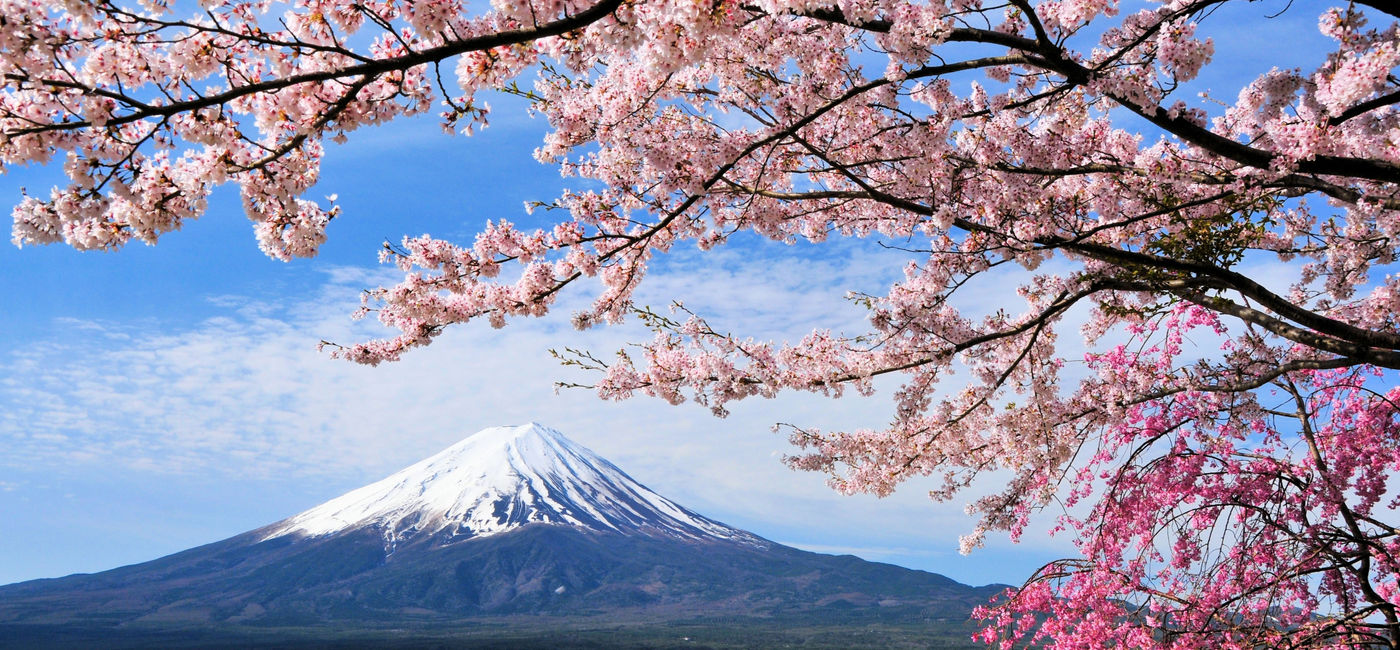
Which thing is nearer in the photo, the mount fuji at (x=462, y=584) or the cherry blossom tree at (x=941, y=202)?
the cherry blossom tree at (x=941, y=202)

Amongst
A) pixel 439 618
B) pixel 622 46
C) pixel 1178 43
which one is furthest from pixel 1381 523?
pixel 439 618

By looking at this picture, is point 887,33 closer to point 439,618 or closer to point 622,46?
point 622,46

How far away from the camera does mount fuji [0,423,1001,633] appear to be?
5901 inches

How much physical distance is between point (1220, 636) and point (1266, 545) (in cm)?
99

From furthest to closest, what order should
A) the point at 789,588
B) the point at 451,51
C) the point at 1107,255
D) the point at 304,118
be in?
the point at 789,588, the point at 1107,255, the point at 304,118, the point at 451,51

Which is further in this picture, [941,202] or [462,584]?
[462,584]

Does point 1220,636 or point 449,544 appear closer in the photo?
point 1220,636

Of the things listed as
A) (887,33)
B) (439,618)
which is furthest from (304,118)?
(439,618)

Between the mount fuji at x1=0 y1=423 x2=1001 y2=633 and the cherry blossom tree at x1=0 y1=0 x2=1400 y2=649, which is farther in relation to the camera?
the mount fuji at x1=0 y1=423 x2=1001 y2=633

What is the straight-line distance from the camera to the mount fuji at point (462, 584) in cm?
14988

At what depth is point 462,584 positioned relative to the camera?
17300 centimetres

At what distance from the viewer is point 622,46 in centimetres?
408

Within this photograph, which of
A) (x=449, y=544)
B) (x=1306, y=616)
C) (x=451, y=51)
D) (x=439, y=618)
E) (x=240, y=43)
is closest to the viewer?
(x=451, y=51)

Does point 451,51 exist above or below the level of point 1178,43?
below
